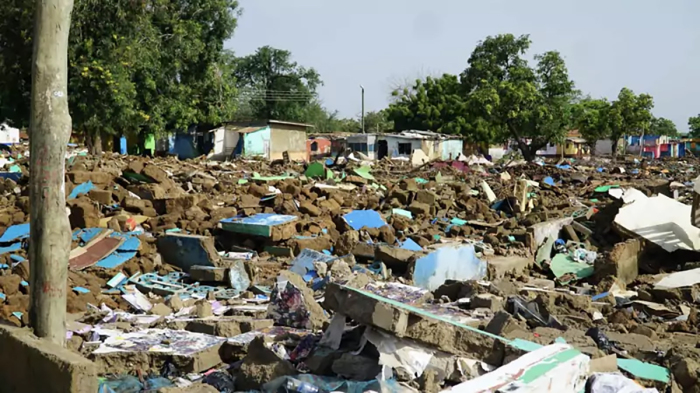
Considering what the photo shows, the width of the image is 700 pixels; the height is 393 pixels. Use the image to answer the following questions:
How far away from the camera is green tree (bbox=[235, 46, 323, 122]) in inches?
1950

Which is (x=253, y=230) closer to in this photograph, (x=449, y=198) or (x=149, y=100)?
(x=449, y=198)

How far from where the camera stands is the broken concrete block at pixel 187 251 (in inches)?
345

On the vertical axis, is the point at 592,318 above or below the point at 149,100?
below

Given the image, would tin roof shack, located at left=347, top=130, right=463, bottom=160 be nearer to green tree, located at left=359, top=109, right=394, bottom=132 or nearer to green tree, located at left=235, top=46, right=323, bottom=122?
green tree, located at left=235, top=46, right=323, bottom=122

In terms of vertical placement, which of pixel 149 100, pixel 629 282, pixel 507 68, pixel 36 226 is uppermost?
pixel 507 68

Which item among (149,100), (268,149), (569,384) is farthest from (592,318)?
(268,149)

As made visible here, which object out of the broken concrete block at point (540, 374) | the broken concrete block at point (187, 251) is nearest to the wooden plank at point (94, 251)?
the broken concrete block at point (187, 251)

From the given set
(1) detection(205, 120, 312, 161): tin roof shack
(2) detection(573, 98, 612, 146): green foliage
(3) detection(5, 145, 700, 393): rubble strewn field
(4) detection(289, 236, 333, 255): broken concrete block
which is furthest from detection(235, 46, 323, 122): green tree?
(4) detection(289, 236, 333, 255): broken concrete block

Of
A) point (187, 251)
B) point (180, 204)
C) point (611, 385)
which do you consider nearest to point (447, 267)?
point (187, 251)

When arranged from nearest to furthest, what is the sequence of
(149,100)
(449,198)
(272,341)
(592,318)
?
(272,341) → (592,318) → (449,198) → (149,100)

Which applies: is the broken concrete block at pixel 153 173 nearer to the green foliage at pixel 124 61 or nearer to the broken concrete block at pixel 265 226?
the broken concrete block at pixel 265 226

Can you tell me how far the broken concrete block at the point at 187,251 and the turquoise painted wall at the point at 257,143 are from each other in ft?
84.2

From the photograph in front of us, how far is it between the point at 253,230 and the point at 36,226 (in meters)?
6.13

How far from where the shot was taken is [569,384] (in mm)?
3715
